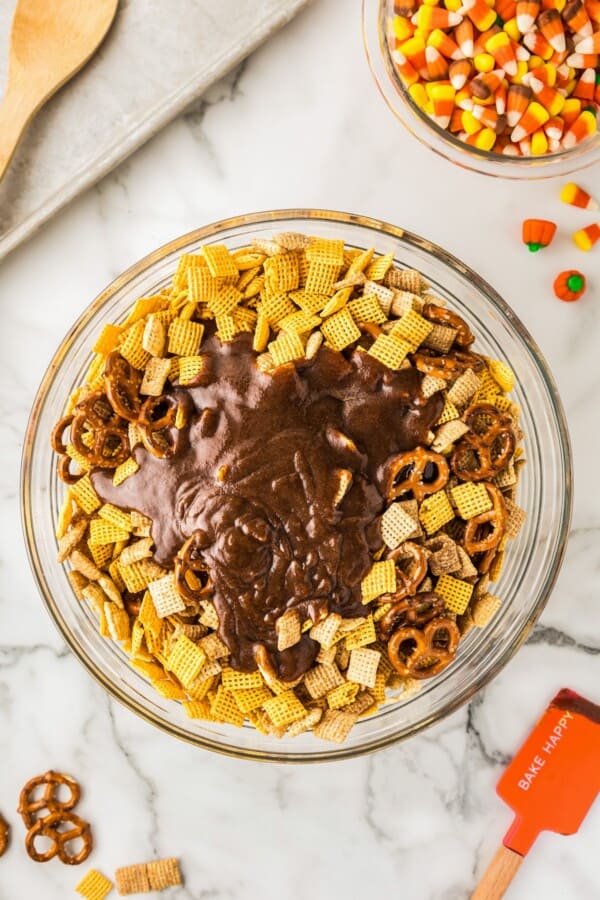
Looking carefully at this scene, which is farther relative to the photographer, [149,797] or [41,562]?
[149,797]

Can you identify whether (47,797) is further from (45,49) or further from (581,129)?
(581,129)

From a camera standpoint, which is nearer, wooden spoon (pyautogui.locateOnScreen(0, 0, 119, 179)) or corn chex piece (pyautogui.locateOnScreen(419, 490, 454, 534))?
corn chex piece (pyautogui.locateOnScreen(419, 490, 454, 534))

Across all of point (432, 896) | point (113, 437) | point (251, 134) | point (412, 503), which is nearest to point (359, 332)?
point (412, 503)

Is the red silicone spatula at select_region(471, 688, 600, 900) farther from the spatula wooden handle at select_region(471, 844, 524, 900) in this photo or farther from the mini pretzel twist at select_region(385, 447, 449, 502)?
the mini pretzel twist at select_region(385, 447, 449, 502)

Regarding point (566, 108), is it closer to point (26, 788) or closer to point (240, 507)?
point (240, 507)

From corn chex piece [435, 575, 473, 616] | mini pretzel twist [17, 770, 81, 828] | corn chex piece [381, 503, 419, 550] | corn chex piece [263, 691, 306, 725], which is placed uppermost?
corn chex piece [381, 503, 419, 550]

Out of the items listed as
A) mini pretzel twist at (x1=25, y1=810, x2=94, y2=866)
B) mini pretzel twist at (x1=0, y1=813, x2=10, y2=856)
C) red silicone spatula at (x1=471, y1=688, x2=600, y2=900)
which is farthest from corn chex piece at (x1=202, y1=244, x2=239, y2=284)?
mini pretzel twist at (x1=0, y1=813, x2=10, y2=856)

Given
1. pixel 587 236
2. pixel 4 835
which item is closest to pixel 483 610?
pixel 587 236
